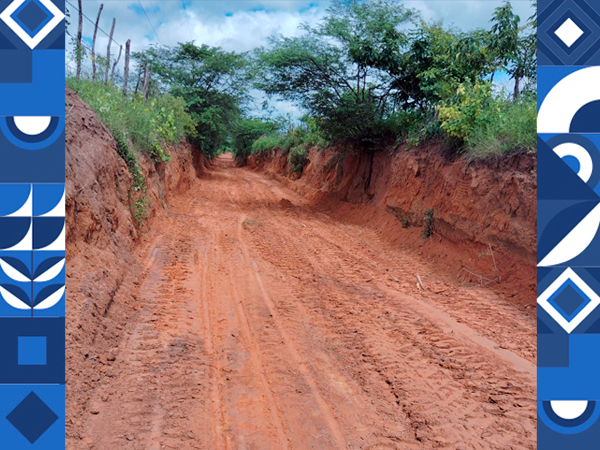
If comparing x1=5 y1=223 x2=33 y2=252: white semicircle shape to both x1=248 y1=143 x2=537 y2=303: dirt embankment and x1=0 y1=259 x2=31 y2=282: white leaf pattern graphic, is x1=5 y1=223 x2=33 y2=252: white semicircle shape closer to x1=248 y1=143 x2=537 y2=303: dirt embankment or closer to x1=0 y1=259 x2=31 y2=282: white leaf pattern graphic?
x1=0 y1=259 x2=31 y2=282: white leaf pattern graphic

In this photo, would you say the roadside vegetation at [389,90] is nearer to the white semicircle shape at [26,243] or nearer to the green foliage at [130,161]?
the green foliage at [130,161]

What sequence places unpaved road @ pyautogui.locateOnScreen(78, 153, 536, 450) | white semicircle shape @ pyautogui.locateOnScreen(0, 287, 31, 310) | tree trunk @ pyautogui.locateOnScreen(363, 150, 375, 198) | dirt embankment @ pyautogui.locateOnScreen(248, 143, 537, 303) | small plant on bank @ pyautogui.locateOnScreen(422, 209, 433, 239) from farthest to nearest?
tree trunk @ pyautogui.locateOnScreen(363, 150, 375, 198), small plant on bank @ pyautogui.locateOnScreen(422, 209, 433, 239), dirt embankment @ pyautogui.locateOnScreen(248, 143, 537, 303), unpaved road @ pyautogui.locateOnScreen(78, 153, 536, 450), white semicircle shape @ pyautogui.locateOnScreen(0, 287, 31, 310)

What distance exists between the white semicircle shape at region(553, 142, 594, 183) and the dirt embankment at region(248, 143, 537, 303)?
4.62 m

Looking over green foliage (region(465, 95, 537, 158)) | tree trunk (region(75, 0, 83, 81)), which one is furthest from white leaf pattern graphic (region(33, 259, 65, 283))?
tree trunk (region(75, 0, 83, 81))

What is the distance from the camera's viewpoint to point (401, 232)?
10.0 meters

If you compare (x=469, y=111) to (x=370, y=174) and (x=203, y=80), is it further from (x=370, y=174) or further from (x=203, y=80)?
(x=203, y=80)

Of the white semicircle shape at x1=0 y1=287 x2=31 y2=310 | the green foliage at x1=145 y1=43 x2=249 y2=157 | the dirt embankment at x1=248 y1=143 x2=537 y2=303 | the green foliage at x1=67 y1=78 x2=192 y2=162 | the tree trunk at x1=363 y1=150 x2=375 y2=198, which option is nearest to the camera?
the white semicircle shape at x1=0 y1=287 x2=31 y2=310

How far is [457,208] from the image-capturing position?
8.21 meters

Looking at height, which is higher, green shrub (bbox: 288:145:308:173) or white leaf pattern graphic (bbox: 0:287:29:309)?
green shrub (bbox: 288:145:308:173)

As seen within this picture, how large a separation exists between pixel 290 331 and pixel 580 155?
11.7 ft

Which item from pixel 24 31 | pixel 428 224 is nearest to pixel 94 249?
pixel 24 31

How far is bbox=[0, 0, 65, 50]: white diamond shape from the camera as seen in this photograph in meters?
1.97

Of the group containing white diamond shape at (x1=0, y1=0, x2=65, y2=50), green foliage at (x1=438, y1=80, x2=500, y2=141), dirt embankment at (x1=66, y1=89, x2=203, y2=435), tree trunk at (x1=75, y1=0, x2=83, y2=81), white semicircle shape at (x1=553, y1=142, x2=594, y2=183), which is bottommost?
dirt embankment at (x1=66, y1=89, x2=203, y2=435)

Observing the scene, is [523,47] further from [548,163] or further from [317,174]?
[317,174]
